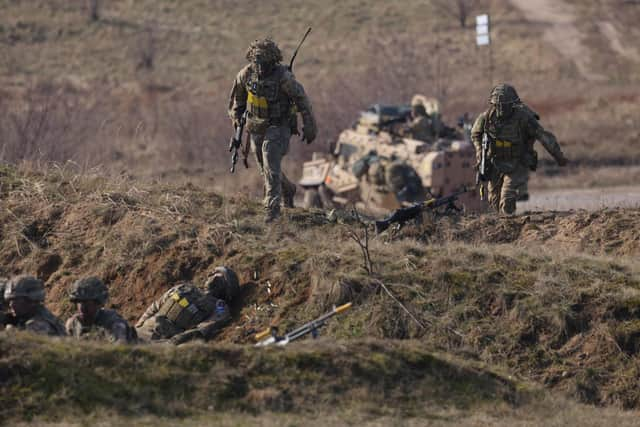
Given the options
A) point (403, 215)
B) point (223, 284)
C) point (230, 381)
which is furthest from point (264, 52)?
point (230, 381)

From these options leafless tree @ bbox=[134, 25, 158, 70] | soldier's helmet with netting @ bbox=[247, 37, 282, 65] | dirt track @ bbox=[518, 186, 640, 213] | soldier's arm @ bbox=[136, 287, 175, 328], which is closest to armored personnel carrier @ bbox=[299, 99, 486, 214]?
dirt track @ bbox=[518, 186, 640, 213]

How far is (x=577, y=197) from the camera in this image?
27.1 metres

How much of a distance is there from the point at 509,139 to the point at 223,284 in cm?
471

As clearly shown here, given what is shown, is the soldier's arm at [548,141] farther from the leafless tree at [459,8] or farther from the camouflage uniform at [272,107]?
the leafless tree at [459,8]

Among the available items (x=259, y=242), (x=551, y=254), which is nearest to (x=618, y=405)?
(x=551, y=254)

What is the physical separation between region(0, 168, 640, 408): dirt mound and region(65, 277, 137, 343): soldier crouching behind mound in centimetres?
168

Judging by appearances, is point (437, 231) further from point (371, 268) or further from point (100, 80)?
point (100, 80)

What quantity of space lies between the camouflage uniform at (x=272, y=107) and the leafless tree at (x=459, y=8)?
42.2 m

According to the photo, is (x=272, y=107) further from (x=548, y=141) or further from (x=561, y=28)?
(x=561, y=28)

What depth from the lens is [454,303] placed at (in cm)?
1128

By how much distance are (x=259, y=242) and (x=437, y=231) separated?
2445 mm

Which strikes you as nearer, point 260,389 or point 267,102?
point 260,389

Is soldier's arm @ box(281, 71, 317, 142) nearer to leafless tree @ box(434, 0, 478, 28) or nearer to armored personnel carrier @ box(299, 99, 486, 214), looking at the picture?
armored personnel carrier @ box(299, 99, 486, 214)

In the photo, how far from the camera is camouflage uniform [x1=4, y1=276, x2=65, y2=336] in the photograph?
9.52m
